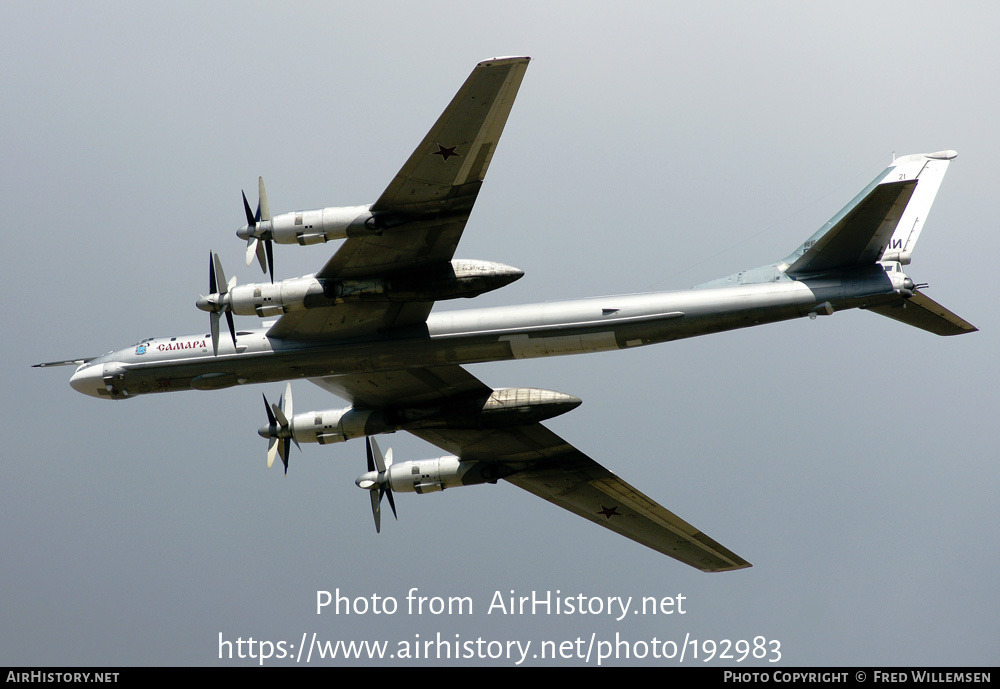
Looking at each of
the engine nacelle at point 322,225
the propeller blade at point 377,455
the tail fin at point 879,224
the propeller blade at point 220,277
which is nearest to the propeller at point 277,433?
the propeller blade at point 377,455

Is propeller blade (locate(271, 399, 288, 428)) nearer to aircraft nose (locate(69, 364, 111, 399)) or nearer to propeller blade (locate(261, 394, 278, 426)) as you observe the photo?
propeller blade (locate(261, 394, 278, 426))

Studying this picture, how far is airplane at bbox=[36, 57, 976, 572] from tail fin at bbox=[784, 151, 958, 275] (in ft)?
0.14

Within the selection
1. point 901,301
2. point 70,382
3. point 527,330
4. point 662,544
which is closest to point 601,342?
point 527,330

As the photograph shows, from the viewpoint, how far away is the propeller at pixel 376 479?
38562 mm

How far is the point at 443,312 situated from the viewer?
3334 centimetres

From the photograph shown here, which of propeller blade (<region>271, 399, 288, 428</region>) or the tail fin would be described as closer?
the tail fin

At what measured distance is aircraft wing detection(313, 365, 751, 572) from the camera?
36781 millimetres

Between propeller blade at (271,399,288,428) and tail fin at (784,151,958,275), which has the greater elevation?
tail fin at (784,151,958,275)

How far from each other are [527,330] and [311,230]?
6431 mm

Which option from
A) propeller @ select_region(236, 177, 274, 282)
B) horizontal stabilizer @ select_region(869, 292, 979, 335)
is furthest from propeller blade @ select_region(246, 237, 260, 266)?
horizontal stabilizer @ select_region(869, 292, 979, 335)

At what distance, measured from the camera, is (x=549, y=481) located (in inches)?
1592

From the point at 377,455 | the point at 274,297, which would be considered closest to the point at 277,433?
the point at 377,455

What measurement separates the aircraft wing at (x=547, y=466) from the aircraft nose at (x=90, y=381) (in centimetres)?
636

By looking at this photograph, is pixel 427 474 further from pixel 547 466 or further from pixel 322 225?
pixel 322 225
